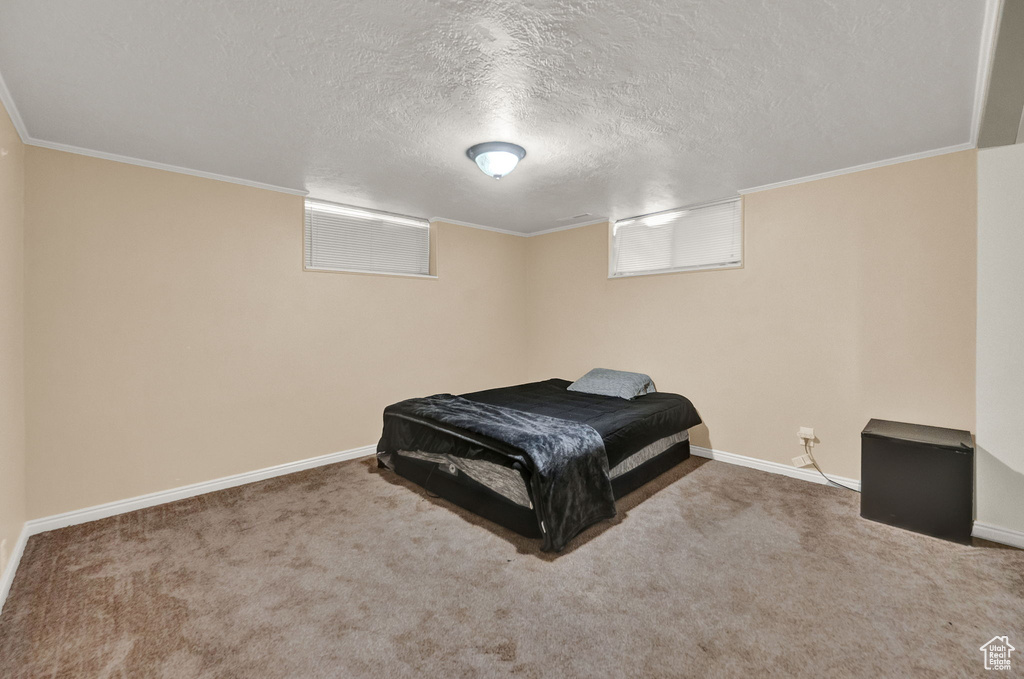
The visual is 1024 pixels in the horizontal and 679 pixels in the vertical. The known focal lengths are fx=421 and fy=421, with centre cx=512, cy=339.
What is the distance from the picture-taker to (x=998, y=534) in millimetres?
2406

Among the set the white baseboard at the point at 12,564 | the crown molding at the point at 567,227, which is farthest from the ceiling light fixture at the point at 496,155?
the white baseboard at the point at 12,564

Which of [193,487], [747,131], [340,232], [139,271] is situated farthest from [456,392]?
[747,131]

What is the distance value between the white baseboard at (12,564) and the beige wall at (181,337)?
0.21 m

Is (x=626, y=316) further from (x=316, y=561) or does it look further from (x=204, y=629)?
(x=204, y=629)

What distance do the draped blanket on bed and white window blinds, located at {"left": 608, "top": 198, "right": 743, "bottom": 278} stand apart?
2.20 meters

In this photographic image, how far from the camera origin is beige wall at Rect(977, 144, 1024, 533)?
239cm

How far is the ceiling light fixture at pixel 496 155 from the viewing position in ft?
8.63

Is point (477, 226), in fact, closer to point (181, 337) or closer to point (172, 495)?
point (181, 337)

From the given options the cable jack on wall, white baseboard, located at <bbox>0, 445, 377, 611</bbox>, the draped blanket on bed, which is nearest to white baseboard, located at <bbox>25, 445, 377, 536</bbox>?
white baseboard, located at <bbox>0, 445, 377, 611</bbox>

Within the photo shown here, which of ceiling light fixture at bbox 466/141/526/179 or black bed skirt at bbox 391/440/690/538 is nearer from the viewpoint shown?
black bed skirt at bbox 391/440/690/538

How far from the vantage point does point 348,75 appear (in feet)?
6.29

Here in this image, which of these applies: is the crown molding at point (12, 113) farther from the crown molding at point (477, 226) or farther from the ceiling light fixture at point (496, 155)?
the crown molding at point (477, 226)

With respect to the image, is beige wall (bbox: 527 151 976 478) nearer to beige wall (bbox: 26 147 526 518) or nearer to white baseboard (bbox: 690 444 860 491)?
white baseboard (bbox: 690 444 860 491)

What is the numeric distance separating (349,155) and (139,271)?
1671 millimetres
